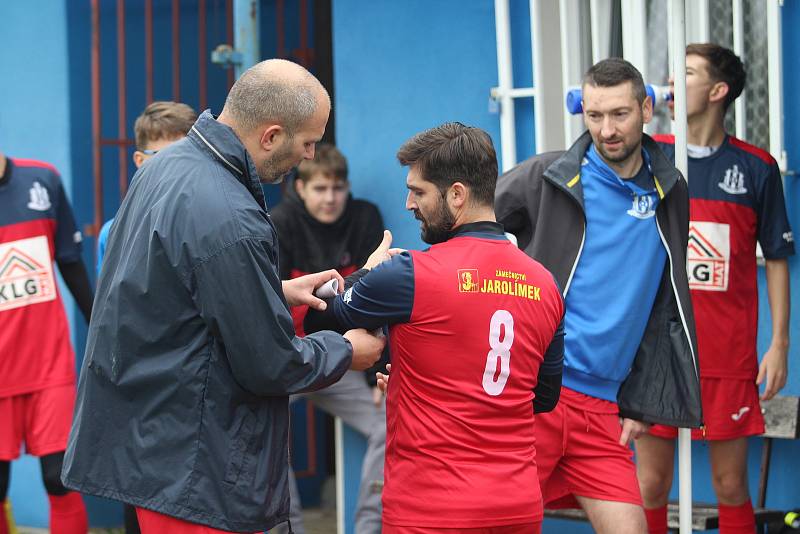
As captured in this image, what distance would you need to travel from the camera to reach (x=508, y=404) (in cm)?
361

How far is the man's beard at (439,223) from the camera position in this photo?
3.67m

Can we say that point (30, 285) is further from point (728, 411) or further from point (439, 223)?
point (728, 411)

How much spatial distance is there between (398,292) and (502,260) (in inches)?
11.8

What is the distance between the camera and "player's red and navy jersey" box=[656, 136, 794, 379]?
549 centimetres

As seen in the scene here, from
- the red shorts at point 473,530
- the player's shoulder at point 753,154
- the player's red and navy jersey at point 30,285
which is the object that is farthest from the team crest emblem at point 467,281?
the player's red and navy jersey at point 30,285

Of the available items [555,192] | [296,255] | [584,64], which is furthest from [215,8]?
[555,192]

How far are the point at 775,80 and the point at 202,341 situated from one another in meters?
3.32

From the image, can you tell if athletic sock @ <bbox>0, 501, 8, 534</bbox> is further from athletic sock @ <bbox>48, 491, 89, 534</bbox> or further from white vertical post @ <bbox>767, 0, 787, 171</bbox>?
white vertical post @ <bbox>767, 0, 787, 171</bbox>

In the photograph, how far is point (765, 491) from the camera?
5.88 m

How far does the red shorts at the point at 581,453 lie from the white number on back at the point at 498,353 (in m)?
0.95

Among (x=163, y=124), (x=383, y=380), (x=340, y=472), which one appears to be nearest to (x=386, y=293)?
(x=383, y=380)

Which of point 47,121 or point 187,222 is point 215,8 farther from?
point 187,222

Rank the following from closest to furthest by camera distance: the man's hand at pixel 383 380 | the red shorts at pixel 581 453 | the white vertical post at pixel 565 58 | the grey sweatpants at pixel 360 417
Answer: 1. the man's hand at pixel 383 380
2. the red shorts at pixel 581 453
3. the white vertical post at pixel 565 58
4. the grey sweatpants at pixel 360 417

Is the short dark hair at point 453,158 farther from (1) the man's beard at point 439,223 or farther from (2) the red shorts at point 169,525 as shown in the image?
(2) the red shorts at point 169,525
